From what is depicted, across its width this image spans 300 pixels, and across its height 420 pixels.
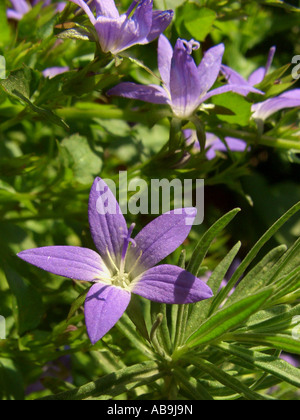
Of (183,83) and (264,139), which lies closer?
(183,83)

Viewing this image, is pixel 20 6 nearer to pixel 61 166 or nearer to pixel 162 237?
pixel 61 166

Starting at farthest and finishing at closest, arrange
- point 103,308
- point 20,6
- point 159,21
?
point 20,6, point 159,21, point 103,308

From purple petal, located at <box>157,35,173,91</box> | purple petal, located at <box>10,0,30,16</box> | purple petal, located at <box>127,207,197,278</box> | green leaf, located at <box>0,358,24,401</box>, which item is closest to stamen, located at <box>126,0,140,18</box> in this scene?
purple petal, located at <box>157,35,173,91</box>

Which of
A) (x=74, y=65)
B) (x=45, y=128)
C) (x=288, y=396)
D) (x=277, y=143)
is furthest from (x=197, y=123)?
(x=288, y=396)

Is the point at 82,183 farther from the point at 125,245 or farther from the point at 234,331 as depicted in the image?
the point at 234,331

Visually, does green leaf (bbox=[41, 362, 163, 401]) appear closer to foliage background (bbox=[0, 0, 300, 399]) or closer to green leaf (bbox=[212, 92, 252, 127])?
foliage background (bbox=[0, 0, 300, 399])

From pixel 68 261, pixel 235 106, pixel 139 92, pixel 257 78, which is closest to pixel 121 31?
pixel 139 92

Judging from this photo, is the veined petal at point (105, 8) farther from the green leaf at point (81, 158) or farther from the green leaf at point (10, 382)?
the green leaf at point (10, 382)
